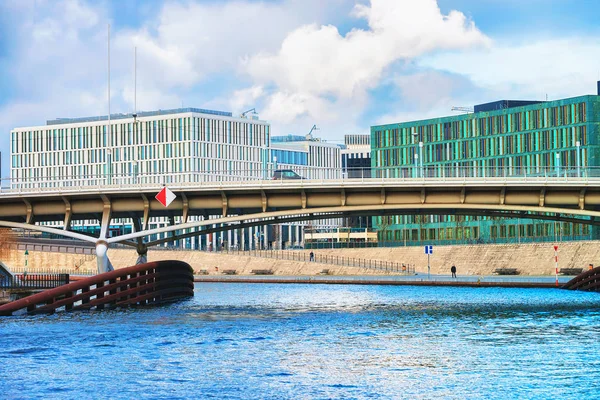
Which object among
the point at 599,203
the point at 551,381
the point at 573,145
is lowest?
the point at 551,381

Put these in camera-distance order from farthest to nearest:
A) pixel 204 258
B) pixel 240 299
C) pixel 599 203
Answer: pixel 204 258 < pixel 240 299 < pixel 599 203

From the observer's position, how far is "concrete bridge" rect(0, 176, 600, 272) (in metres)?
73.3

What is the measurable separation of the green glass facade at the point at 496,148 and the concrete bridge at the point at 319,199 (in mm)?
68427

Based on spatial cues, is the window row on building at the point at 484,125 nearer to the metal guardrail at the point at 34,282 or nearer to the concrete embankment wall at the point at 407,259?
the concrete embankment wall at the point at 407,259

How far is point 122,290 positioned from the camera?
255 ft

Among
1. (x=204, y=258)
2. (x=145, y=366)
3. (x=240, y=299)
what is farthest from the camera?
(x=204, y=258)

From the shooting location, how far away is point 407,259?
6043 inches

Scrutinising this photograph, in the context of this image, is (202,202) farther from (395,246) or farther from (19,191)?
(395,246)

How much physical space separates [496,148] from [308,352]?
129316 millimetres

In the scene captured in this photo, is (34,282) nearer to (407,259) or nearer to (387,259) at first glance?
(407,259)

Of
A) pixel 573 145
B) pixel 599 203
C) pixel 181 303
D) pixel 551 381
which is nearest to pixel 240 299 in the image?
pixel 181 303

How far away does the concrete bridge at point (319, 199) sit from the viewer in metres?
73.3

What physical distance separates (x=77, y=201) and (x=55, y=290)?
1360 cm

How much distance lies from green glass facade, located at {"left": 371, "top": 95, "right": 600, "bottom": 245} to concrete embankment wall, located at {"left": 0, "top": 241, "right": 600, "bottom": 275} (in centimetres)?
379
